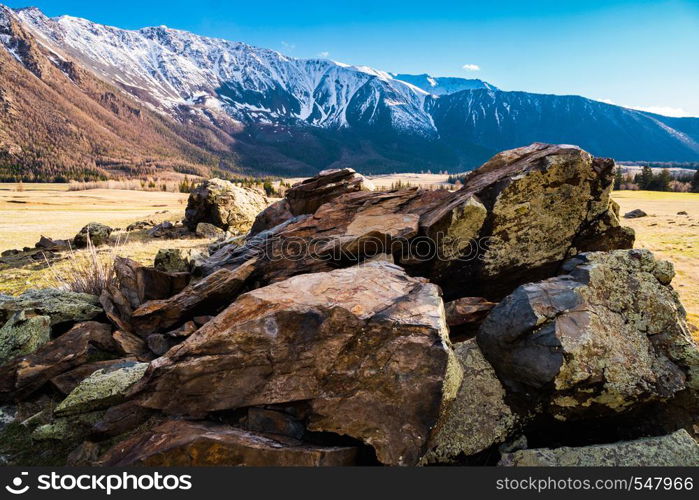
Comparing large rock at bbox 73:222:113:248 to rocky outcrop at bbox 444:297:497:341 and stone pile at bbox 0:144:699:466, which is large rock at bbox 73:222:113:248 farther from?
rocky outcrop at bbox 444:297:497:341

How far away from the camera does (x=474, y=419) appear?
741 cm

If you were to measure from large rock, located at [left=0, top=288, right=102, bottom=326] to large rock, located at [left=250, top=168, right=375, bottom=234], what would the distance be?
403 inches

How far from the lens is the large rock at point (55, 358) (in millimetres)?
8891

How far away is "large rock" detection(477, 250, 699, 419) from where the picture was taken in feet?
23.1

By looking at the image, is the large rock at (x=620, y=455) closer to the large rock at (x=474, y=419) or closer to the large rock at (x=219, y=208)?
the large rock at (x=474, y=419)

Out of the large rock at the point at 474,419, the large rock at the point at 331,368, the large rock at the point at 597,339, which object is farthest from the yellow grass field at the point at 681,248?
the large rock at the point at 331,368

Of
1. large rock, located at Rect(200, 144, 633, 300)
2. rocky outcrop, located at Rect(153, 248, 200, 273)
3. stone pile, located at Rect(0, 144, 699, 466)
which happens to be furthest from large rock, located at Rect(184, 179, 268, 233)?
stone pile, located at Rect(0, 144, 699, 466)

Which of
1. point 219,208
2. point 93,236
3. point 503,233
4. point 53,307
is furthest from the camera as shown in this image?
point 219,208

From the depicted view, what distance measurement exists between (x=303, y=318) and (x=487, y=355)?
4.25 metres

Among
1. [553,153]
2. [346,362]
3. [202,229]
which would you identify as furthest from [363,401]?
[202,229]

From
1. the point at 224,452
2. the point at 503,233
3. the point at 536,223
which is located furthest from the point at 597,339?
the point at 224,452

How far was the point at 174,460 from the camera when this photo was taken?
630 cm

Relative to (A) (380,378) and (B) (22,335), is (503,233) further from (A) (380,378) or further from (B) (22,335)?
(B) (22,335)

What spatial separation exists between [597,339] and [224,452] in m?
7.55
